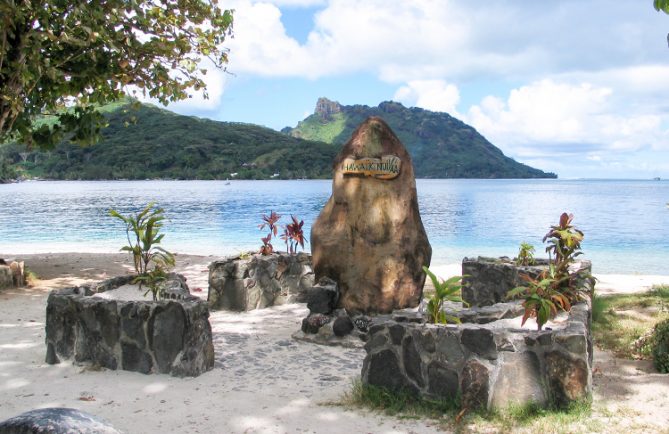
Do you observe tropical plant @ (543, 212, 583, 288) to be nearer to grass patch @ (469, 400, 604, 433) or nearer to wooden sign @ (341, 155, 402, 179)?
grass patch @ (469, 400, 604, 433)

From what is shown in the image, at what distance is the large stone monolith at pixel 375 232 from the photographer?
8219 mm

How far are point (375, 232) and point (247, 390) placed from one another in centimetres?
319

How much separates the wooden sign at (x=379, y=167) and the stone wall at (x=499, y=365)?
11.1 feet

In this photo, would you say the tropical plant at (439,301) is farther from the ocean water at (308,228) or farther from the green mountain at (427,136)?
the green mountain at (427,136)

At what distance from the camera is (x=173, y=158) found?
9438 centimetres

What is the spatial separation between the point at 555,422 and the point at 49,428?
150 inches

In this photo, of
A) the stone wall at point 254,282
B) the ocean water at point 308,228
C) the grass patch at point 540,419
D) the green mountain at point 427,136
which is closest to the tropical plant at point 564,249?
the grass patch at point 540,419

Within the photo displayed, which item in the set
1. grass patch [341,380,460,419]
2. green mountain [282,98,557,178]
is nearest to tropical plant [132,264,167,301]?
grass patch [341,380,460,419]

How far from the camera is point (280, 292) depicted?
10.5 metres

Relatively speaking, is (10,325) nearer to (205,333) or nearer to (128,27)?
(205,333)

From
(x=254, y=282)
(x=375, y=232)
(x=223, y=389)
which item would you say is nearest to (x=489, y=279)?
(x=375, y=232)

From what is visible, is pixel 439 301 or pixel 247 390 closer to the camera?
pixel 439 301

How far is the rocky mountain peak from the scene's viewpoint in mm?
161000

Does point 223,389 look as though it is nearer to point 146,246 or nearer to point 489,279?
point 146,246
